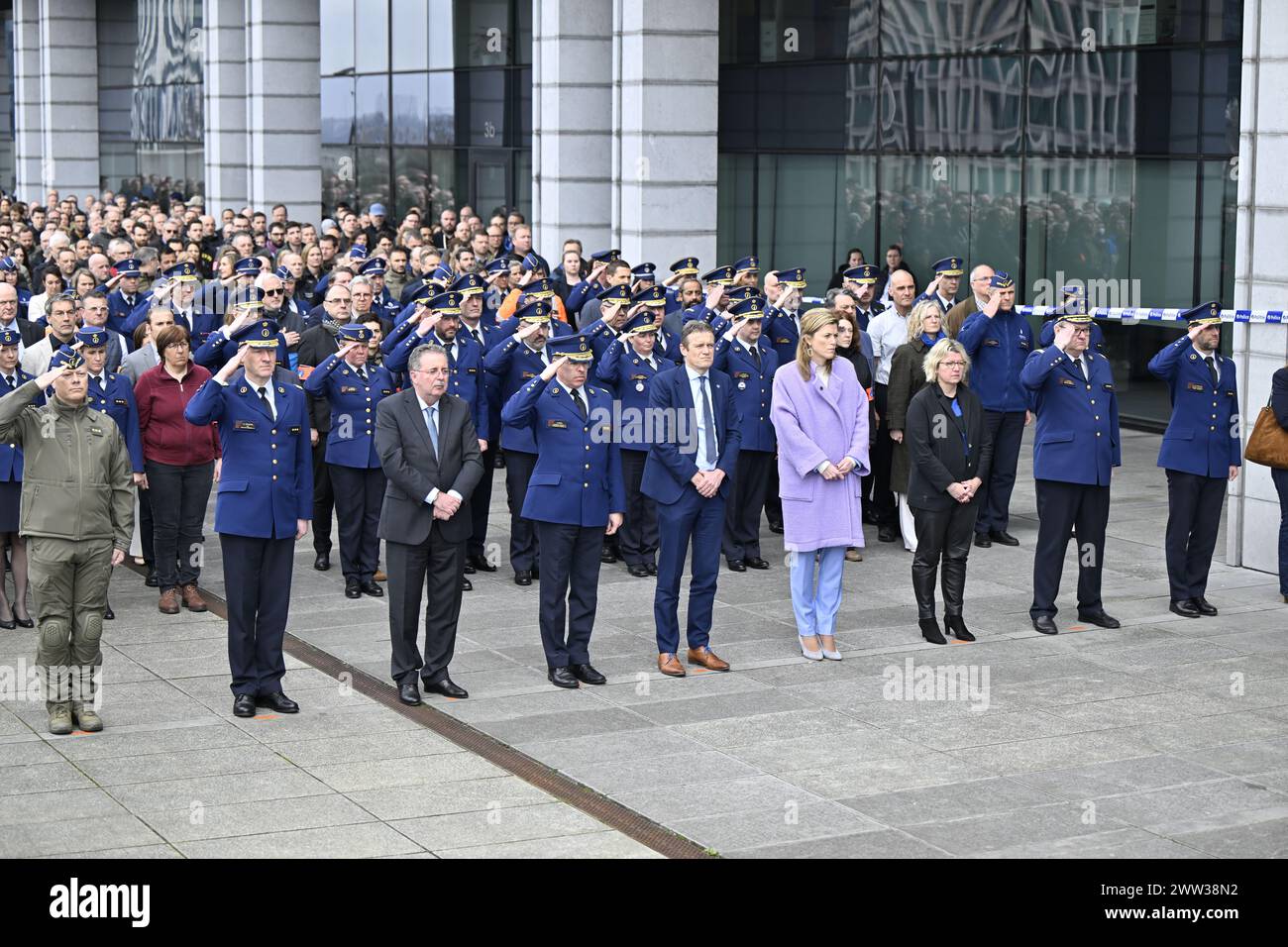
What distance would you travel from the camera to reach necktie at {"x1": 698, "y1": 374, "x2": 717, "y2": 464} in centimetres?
1138

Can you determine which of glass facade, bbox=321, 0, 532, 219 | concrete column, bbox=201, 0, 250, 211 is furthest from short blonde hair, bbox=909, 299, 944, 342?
concrete column, bbox=201, 0, 250, 211

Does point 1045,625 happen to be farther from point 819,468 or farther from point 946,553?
point 819,468

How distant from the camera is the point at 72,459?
10.1 meters

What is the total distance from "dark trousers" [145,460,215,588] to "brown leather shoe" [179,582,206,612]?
51 mm

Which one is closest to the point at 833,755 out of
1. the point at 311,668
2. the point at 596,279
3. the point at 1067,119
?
the point at 311,668

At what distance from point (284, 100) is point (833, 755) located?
2814 cm

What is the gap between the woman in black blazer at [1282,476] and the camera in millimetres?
12812

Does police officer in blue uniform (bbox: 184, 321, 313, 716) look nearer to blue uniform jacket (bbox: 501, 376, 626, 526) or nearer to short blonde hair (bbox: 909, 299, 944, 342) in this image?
blue uniform jacket (bbox: 501, 376, 626, 526)

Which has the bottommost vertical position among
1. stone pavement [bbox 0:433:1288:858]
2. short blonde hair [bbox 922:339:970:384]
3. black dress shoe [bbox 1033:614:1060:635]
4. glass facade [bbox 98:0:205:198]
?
stone pavement [bbox 0:433:1288:858]

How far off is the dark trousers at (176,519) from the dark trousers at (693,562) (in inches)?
137

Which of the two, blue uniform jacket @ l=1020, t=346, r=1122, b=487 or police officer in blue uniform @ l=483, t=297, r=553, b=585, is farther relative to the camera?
police officer in blue uniform @ l=483, t=297, r=553, b=585

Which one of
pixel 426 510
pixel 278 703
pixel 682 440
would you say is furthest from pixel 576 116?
pixel 278 703

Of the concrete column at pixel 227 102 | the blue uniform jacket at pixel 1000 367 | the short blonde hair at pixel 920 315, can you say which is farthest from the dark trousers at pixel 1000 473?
the concrete column at pixel 227 102

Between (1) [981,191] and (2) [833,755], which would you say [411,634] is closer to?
(2) [833,755]
